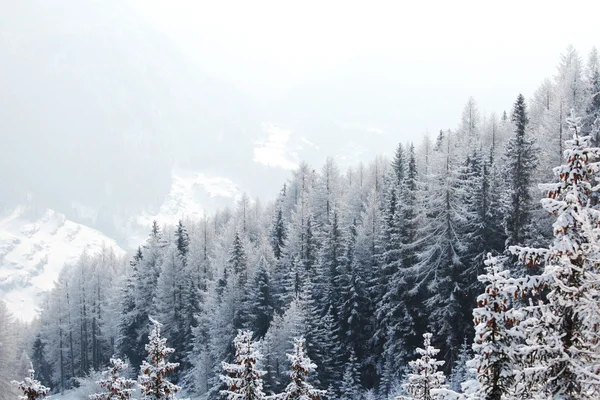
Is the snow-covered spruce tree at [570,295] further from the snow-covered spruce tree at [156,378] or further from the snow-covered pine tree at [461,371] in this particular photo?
the snow-covered pine tree at [461,371]

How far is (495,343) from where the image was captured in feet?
30.9

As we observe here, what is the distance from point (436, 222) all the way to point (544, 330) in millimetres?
28068

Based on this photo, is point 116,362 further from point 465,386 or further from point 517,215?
point 517,215

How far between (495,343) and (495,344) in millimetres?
22

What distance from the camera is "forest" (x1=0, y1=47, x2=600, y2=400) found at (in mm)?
8461

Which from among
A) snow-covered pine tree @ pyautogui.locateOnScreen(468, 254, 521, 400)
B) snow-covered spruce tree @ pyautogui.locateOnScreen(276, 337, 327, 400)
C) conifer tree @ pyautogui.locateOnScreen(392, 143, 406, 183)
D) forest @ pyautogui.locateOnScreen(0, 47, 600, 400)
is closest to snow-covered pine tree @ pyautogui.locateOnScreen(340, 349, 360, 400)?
forest @ pyautogui.locateOnScreen(0, 47, 600, 400)

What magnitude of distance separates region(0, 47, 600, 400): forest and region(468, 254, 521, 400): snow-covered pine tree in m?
0.03

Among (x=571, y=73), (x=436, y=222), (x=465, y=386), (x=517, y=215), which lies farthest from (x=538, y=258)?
(x=571, y=73)

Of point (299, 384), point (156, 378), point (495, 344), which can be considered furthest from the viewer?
point (299, 384)

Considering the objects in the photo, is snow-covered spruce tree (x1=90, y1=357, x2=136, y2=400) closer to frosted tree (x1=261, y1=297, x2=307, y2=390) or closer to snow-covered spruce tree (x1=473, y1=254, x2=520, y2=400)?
snow-covered spruce tree (x1=473, y1=254, x2=520, y2=400)

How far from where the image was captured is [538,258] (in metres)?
8.56

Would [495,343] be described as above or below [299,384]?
above

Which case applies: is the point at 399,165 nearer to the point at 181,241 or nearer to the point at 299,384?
the point at 181,241

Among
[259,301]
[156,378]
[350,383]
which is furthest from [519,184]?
[156,378]
